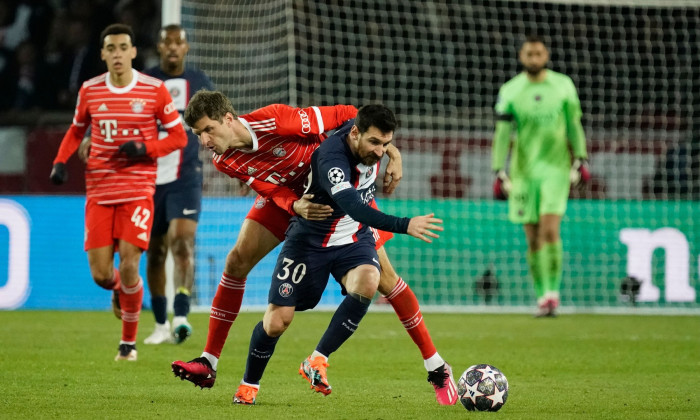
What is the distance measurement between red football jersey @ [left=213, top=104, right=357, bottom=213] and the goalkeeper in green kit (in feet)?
16.2

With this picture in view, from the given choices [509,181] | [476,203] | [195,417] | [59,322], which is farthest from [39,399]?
[476,203]

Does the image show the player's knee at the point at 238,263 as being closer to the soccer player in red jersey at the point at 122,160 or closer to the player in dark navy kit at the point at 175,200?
the soccer player in red jersey at the point at 122,160

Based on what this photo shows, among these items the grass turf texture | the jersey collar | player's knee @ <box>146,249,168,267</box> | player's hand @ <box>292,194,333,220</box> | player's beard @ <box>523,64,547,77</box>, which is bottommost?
the grass turf texture

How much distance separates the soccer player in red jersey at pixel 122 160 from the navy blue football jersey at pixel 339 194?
1.80 metres

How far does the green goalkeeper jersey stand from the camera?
1030 cm

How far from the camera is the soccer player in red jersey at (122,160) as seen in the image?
676 centimetres

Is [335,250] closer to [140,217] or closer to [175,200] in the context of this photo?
[140,217]

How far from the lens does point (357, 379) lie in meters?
6.01

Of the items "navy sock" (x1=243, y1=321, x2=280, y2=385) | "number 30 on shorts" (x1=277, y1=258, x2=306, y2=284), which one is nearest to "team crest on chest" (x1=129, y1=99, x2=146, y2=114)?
"number 30 on shorts" (x1=277, y1=258, x2=306, y2=284)

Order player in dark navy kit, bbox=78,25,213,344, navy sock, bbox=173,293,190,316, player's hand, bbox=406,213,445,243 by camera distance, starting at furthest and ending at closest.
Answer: player in dark navy kit, bbox=78,25,213,344 → navy sock, bbox=173,293,190,316 → player's hand, bbox=406,213,445,243

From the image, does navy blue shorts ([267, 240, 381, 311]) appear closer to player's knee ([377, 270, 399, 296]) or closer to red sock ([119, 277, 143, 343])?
player's knee ([377, 270, 399, 296])

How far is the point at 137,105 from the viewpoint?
6.87 meters

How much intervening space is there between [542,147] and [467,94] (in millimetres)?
4870

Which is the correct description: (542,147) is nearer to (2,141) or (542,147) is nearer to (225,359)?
(225,359)
